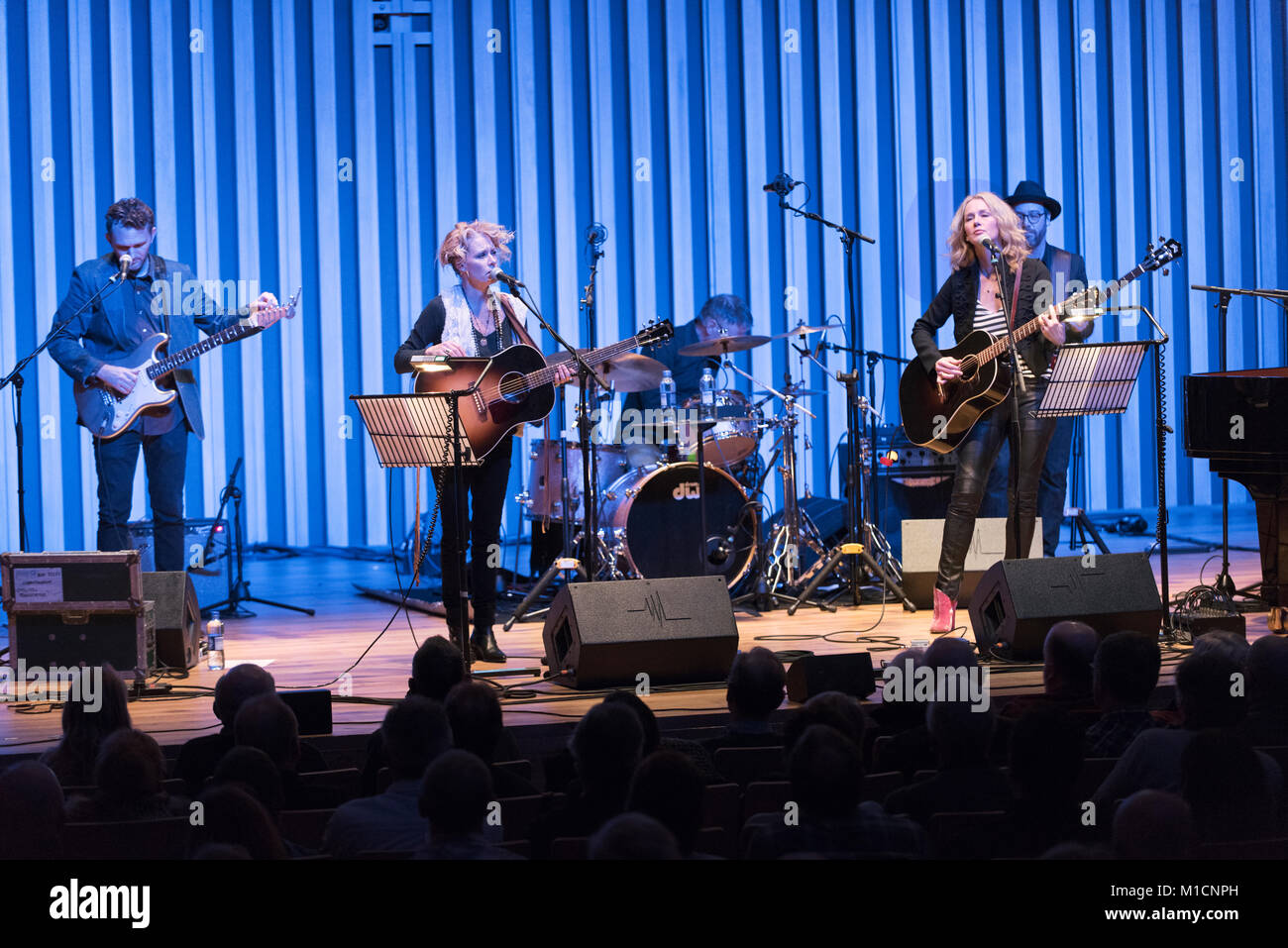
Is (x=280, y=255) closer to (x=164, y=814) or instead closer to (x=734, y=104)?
(x=734, y=104)

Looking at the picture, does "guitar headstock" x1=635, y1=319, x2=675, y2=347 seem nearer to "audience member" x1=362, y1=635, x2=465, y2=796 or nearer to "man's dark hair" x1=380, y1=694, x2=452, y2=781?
"audience member" x1=362, y1=635, x2=465, y2=796

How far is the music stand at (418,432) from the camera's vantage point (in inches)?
210

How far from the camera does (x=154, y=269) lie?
7.02 m

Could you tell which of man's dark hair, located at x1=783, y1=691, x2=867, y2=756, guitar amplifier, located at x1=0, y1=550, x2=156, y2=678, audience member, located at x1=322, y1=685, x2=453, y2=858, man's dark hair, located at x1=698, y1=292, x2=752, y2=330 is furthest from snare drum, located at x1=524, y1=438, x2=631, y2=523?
audience member, located at x1=322, y1=685, x2=453, y2=858

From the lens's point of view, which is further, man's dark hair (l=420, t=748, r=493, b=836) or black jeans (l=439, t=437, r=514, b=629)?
black jeans (l=439, t=437, r=514, b=629)

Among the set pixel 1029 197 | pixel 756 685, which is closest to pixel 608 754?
pixel 756 685

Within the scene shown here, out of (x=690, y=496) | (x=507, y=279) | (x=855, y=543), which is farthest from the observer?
(x=690, y=496)

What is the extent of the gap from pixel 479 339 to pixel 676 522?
2.13 m

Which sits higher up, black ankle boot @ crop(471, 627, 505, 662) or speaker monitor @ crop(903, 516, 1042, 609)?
speaker monitor @ crop(903, 516, 1042, 609)

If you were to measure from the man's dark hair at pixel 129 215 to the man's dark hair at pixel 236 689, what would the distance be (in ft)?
11.4

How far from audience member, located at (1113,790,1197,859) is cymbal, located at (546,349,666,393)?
199 inches

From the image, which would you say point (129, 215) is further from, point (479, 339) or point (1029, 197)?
point (1029, 197)

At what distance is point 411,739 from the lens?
3.30m

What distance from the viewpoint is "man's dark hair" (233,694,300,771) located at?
352 cm
